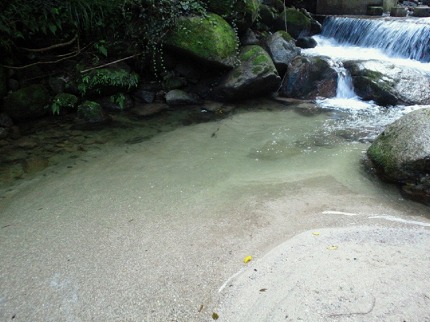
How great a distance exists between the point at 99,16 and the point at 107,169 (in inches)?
140

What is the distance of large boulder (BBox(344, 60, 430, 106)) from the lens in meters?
6.79

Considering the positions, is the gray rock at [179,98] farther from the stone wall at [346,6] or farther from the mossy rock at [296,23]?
the stone wall at [346,6]

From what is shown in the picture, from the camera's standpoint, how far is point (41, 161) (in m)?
4.88

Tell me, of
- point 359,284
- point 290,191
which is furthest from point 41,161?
point 359,284

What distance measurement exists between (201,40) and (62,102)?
307 cm

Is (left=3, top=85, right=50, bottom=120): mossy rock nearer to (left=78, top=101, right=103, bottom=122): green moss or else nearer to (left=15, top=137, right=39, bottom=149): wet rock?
(left=78, top=101, right=103, bottom=122): green moss

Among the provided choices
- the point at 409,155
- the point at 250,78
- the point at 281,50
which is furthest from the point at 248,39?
the point at 409,155

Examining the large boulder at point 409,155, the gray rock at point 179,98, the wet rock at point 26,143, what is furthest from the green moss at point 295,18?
the wet rock at point 26,143

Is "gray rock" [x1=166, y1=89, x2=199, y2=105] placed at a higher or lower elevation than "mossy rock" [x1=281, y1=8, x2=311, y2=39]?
lower

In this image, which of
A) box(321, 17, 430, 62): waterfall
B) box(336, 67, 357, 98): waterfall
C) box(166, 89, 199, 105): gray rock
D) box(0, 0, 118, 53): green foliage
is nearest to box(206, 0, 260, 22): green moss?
box(166, 89, 199, 105): gray rock

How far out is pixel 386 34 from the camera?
909 cm

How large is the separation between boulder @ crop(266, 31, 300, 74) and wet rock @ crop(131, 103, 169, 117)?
2.91m

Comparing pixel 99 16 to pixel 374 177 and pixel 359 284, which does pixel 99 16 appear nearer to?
pixel 374 177

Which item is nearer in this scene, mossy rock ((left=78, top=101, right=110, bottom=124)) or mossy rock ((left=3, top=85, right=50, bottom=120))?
mossy rock ((left=3, top=85, right=50, bottom=120))
